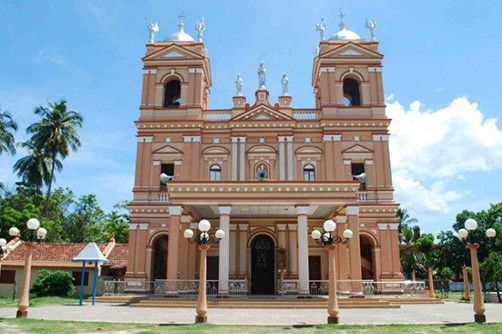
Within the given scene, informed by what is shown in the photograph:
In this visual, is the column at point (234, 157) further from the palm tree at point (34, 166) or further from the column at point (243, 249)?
the palm tree at point (34, 166)

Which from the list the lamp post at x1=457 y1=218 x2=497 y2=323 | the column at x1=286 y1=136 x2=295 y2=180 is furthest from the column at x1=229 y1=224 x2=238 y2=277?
the lamp post at x1=457 y1=218 x2=497 y2=323

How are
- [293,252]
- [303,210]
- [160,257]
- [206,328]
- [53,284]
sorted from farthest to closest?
[160,257]
[53,284]
[293,252]
[303,210]
[206,328]

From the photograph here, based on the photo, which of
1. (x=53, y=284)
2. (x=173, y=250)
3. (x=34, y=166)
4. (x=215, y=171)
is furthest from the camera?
(x=34, y=166)

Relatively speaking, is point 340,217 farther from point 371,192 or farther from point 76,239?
point 76,239

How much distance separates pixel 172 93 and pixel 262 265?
1332cm

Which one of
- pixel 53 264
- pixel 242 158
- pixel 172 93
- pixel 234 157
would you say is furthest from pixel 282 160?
pixel 53 264

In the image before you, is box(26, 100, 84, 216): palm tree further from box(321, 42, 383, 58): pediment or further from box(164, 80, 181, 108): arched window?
box(321, 42, 383, 58): pediment

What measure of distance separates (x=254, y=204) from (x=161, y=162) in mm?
8771

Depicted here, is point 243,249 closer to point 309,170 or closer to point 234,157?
point 234,157

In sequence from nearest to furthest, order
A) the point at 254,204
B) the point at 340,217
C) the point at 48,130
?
the point at 254,204
the point at 340,217
the point at 48,130

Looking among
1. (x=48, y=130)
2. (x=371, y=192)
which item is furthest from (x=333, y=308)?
(x=48, y=130)

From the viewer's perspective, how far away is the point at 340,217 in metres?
24.7

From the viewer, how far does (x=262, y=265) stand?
2664 cm

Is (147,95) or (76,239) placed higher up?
(147,95)
